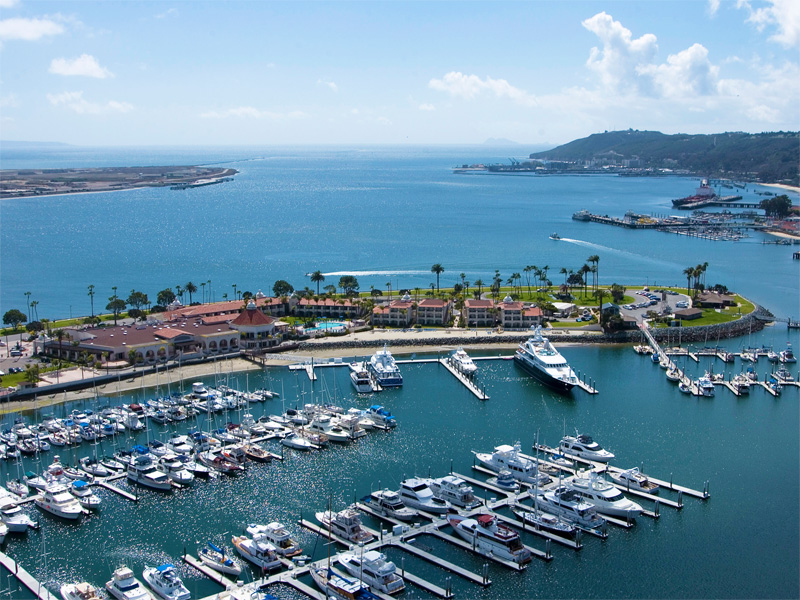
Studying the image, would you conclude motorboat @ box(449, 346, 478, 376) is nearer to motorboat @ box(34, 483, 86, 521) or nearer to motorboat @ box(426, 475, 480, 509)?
motorboat @ box(426, 475, 480, 509)

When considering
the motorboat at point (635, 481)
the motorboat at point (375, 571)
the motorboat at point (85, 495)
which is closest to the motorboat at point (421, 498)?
the motorboat at point (375, 571)

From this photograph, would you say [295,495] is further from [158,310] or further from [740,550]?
[158,310]

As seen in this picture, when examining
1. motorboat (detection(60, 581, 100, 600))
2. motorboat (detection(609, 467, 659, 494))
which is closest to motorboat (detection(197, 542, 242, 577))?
motorboat (detection(60, 581, 100, 600))

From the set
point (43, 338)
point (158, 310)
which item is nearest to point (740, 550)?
point (43, 338)

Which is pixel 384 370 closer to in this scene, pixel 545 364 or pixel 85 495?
pixel 545 364

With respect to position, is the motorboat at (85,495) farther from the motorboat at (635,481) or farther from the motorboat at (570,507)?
the motorboat at (635,481)

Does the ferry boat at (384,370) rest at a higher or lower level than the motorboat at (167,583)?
higher
